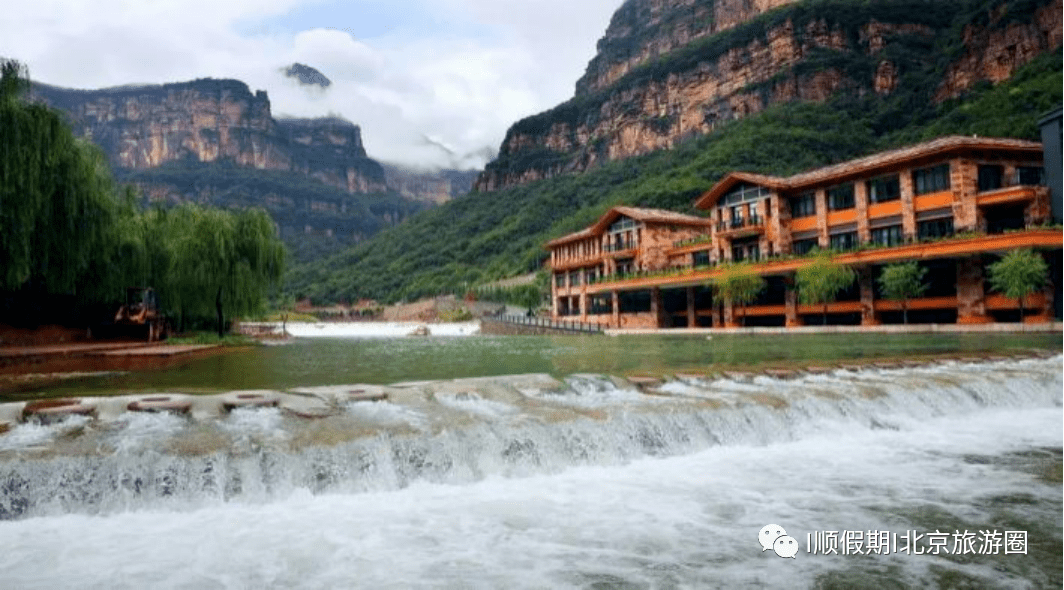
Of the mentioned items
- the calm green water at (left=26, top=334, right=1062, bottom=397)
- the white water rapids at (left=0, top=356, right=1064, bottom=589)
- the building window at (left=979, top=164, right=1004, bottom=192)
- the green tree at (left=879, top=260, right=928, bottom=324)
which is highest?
the building window at (left=979, top=164, right=1004, bottom=192)

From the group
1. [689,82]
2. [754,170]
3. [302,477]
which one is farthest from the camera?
[689,82]

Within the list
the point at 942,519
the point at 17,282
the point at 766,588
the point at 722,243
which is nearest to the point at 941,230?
the point at 722,243

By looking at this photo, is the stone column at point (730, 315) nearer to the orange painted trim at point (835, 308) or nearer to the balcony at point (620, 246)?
the orange painted trim at point (835, 308)

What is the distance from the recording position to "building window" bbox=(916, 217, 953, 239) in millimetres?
36812

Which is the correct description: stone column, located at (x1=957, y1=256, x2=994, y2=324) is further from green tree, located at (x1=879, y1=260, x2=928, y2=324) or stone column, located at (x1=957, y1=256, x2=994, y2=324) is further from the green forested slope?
the green forested slope

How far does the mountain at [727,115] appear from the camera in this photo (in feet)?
255

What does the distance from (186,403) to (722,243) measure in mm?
45497

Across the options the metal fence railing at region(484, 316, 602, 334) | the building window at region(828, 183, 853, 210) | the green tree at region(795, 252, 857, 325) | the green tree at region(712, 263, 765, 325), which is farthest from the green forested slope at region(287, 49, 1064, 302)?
the metal fence railing at region(484, 316, 602, 334)

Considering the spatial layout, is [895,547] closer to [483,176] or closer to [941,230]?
[941,230]

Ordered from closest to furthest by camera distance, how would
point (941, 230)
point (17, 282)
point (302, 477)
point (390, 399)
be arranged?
point (302, 477)
point (390, 399)
point (17, 282)
point (941, 230)

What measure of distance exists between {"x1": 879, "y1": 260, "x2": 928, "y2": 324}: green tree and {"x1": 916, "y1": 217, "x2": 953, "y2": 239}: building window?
342 cm

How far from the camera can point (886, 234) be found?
1593 inches

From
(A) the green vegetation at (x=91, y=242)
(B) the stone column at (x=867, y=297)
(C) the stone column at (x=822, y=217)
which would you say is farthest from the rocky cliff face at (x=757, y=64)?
(A) the green vegetation at (x=91, y=242)

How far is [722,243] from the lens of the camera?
167 ft
